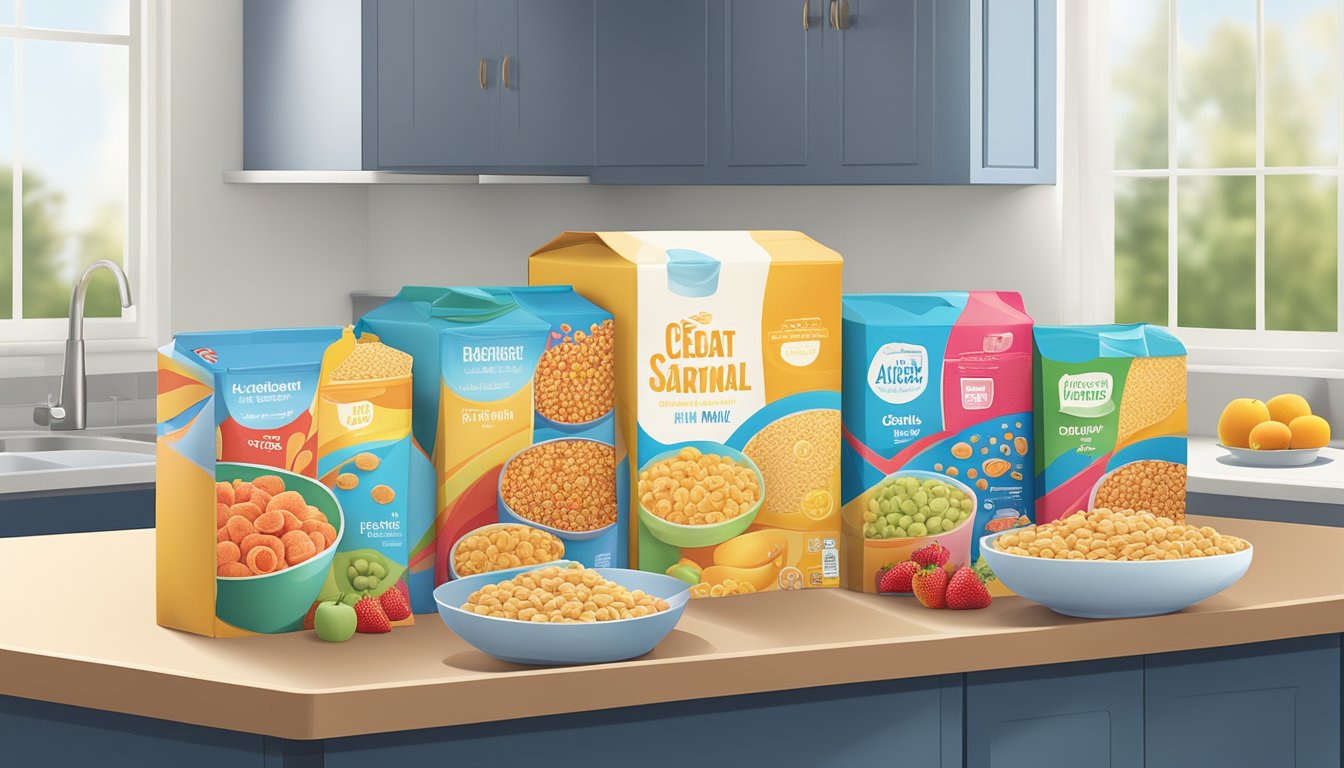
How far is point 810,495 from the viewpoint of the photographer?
1.78 meters

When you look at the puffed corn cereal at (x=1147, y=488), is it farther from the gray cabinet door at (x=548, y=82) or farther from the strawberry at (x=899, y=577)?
the gray cabinet door at (x=548, y=82)

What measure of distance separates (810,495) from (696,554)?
0.50ft

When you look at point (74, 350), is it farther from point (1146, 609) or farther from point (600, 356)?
point (1146, 609)

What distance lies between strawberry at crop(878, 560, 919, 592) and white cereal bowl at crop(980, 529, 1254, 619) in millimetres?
128

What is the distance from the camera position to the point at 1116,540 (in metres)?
1.63

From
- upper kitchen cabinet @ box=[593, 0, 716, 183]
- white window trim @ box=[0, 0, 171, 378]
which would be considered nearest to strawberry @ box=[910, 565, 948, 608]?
upper kitchen cabinet @ box=[593, 0, 716, 183]

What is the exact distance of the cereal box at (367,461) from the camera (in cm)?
159

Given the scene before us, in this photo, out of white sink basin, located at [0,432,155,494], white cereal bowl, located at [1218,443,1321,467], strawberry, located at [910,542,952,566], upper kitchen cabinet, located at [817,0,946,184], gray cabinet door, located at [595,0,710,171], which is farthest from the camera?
gray cabinet door, located at [595,0,710,171]

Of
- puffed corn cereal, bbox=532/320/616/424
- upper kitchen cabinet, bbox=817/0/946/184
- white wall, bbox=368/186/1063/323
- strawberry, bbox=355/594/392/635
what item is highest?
upper kitchen cabinet, bbox=817/0/946/184

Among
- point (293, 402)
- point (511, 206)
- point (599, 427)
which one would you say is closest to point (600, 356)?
point (599, 427)

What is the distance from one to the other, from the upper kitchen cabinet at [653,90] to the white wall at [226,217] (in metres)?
1.22

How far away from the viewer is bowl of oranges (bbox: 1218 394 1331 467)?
3.04 metres

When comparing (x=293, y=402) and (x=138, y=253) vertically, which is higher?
(x=138, y=253)

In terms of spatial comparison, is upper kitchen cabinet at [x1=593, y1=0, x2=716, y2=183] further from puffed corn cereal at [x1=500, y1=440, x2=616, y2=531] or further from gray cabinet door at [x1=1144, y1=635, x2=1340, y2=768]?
gray cabinet door at [x1=1144, y1=635, x2=1340, y2=768]
